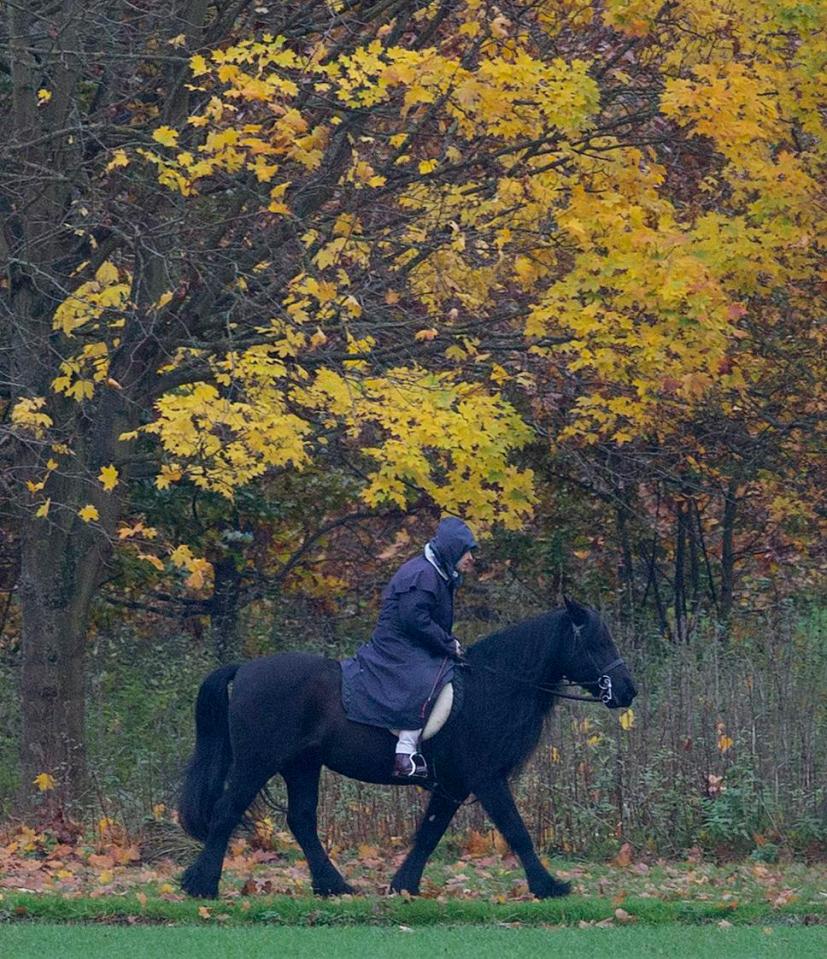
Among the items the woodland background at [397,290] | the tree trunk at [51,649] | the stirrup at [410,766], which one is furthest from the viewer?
the tree trunk at [51,649]

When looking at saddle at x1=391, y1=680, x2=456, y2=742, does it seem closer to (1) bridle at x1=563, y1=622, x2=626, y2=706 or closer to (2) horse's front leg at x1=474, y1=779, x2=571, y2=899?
(2) horse's front leg at x1=474, y1=779, x2=571, y2=899

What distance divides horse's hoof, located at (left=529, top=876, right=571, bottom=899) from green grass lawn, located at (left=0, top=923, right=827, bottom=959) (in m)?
0.53

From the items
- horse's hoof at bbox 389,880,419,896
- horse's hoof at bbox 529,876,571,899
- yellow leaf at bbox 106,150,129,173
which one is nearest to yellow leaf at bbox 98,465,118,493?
yellow leaf at bbox 106,150,129,173

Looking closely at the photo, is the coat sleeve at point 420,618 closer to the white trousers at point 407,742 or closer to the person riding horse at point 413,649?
the person riding horse at point 413,649

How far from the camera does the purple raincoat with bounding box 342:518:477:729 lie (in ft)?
31.8

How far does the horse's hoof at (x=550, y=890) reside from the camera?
9.98 meters

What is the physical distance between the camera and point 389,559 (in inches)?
775

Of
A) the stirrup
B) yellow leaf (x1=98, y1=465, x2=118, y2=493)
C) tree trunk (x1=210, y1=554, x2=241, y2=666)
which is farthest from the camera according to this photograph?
tree trunk (x1=210, y1=554, x2=241, y2=666)

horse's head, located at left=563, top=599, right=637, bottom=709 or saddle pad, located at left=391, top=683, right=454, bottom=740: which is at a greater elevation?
horse's head, located at left=563, top=599, right=637, bottom=709

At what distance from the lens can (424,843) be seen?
10258 millimetres

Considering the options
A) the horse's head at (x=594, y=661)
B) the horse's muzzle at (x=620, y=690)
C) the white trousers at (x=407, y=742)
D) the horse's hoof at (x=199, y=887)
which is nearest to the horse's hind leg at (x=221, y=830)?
the horse's hoof at (x=199, y=887)

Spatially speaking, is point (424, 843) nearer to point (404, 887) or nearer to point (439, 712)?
point (404, 887)

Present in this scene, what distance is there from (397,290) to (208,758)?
509 cm

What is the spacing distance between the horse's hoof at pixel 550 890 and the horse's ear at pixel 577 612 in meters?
1.56
